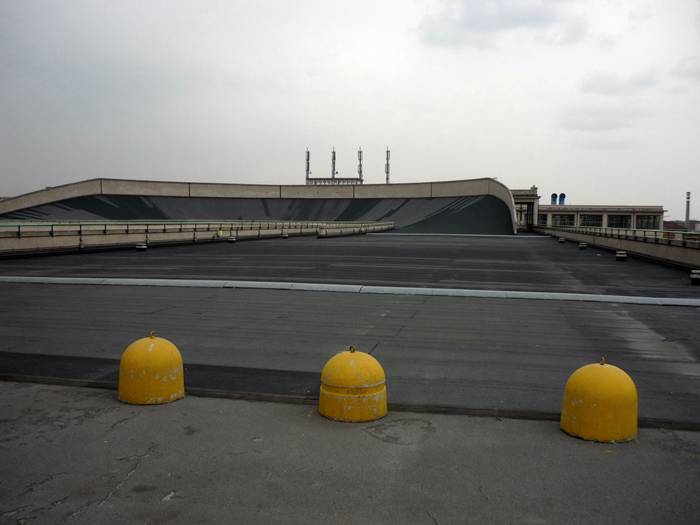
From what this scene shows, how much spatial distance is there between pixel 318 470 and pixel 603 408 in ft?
9.83

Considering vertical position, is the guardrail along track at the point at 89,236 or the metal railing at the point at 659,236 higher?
the metal railing at the point at 659,236

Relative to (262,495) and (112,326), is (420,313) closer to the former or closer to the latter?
(112,326)

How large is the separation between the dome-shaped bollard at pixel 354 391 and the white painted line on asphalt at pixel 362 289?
1055 cm

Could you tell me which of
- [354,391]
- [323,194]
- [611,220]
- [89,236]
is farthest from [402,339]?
[611,220]

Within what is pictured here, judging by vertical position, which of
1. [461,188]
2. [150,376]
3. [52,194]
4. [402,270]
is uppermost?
[461,188]

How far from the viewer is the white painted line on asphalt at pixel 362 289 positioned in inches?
639

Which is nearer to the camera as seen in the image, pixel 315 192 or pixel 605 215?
pixel 315 192

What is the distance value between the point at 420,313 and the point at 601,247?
3456cm

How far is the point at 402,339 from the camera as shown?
36.2ft

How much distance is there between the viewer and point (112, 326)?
39.8 ft

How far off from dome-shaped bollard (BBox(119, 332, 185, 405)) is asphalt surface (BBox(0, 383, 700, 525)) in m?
0.19

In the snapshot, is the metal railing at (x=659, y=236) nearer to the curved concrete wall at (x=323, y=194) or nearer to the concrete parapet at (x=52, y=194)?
the curved concrete wall at (x=323, y=194)

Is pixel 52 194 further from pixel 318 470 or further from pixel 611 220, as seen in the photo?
pixel 611 220

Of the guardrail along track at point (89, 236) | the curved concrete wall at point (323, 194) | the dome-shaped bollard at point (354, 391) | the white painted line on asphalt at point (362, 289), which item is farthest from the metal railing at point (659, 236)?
the curved concrete wall at point (323, 194)
